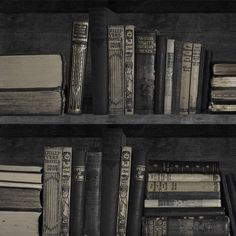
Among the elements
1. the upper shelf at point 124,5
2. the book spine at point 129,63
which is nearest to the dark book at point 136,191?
the book spine at point 129,63

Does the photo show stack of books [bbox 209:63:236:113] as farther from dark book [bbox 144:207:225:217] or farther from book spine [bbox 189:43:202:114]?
dark book [bbox 144:207:225:217]

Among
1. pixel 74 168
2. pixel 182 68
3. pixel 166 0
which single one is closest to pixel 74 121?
pixel 74 168

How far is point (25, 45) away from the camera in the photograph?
7.68 ft

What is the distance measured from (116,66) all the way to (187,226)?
49 cm

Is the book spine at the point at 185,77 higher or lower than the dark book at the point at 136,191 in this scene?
higher

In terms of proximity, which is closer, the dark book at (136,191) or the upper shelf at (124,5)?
the dark book at (136,191)

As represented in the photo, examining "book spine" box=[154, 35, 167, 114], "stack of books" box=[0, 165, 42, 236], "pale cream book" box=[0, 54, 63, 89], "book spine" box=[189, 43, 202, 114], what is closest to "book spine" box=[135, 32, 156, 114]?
"book spine" box=[154, 35, 167, 114]

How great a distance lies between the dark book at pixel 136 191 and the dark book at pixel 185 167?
6 centimetres

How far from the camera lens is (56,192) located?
6.32 ft

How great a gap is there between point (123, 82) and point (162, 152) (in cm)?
47

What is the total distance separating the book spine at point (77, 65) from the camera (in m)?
1.92

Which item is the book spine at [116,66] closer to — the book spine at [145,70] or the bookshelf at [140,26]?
the book spine at [145,70]

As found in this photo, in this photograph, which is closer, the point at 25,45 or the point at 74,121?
the point at 74,121

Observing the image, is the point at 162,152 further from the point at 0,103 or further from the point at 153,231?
the point at 0,103
